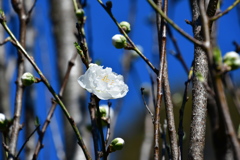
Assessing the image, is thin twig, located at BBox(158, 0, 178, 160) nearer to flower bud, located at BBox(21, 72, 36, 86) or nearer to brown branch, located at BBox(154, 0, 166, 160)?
brown branch, located at BBox(154, 0, 166, 160)

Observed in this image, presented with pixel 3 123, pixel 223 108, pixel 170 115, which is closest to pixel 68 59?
pixel 3 123

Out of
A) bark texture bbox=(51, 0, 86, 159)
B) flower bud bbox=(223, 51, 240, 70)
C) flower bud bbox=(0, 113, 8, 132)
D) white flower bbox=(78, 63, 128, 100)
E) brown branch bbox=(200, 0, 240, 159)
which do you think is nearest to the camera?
brown branch bbox=(200, 0, 240, 159)

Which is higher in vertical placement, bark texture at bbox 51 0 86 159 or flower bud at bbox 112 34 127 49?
bark texture at bbox 51 0 86 159

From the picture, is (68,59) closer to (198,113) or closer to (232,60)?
(198,113)

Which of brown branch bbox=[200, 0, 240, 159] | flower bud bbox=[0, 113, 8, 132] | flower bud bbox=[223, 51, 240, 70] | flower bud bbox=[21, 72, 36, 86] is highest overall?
flower bud bbox=[21, 72, 36, 86]

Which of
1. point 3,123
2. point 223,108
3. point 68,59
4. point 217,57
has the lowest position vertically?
point 223,108

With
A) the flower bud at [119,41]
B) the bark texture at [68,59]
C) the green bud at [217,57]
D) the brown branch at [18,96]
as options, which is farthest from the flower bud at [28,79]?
the green bud at [217,57]

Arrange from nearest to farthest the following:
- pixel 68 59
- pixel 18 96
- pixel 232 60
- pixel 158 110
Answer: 1. pixel 232 60
2. pixel 158 110
3. pixel 18 96
4. pixel 68 59

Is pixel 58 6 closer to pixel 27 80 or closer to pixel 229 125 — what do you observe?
pixel 27 80

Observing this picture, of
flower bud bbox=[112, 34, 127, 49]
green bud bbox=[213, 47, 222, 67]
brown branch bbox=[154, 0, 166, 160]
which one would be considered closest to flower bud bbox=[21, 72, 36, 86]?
flower bud bbox=[112, 34, 127, 49]
